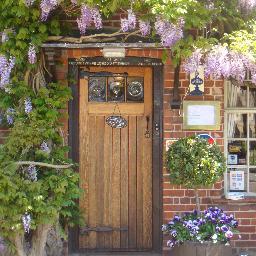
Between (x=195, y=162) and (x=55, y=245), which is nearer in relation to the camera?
(x=195, y=162)

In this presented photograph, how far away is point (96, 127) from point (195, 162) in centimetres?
160

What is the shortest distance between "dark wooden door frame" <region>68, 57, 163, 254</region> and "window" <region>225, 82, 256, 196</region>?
2.73 feet

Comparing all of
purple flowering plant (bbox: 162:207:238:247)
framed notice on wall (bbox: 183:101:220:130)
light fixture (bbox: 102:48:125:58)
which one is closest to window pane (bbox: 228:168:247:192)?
framed notice on wall (bbox: 183:101:220:130)

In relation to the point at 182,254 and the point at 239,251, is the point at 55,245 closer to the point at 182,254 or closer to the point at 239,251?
the point at 182,254

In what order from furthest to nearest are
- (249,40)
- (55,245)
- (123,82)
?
(123,82) → (55,245) → (249,40)

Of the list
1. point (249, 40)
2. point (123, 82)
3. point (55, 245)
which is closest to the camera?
point (249, 40)

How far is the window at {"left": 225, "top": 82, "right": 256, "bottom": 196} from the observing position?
7750 millimetres

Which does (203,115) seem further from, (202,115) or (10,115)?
(10,115)

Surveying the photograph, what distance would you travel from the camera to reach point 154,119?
7641 mm

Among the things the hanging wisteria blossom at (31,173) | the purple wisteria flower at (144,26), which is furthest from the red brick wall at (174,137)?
the hanging wisteria blossom at (31,173)

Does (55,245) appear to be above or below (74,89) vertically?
below

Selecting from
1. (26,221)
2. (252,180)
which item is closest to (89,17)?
(26,221)

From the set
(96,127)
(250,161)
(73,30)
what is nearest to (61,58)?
(73,30)

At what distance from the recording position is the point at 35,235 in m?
6.59
